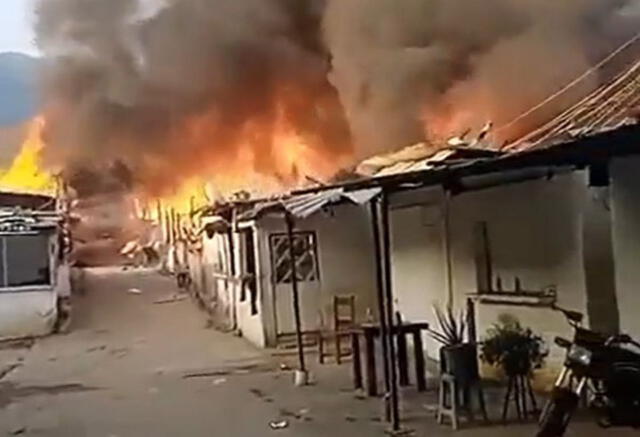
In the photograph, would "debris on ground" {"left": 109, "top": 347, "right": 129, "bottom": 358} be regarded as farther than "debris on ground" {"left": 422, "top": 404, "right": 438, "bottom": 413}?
Yes

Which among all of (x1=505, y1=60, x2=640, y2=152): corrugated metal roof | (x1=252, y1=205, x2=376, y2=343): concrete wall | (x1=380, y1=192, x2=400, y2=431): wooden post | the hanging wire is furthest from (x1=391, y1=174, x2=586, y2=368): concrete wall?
the hanging wire

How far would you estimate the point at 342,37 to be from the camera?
64.9 ft

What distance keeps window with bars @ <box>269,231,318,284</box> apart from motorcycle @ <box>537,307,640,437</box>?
8.76 metres

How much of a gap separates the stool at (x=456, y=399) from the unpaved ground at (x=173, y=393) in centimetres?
16

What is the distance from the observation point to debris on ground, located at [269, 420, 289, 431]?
9.08 meters

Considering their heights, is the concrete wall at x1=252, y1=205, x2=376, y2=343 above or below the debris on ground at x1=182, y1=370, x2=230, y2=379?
above

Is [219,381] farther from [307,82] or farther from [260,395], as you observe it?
[307,82]

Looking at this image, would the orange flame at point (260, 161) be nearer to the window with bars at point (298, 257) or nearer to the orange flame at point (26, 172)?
the window with bars at point (298, 257)

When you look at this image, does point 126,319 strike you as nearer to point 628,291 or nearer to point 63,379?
point 63,379

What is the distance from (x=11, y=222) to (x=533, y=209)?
43.7 feet

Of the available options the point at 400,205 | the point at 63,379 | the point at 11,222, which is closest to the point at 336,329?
the point at 400,205

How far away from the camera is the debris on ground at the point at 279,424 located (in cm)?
908

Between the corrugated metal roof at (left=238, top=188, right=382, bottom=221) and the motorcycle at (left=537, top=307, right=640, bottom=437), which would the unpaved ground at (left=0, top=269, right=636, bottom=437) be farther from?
the corrugated metal roof at (left=238, top=188, right=382, bottom=221)

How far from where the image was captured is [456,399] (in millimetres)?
8672
